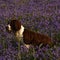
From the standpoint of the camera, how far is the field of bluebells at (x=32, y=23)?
581 cm

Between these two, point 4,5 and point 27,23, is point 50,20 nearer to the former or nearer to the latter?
point 27,23

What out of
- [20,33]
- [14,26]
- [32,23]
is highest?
[14,26]

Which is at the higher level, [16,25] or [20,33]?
[16,25]

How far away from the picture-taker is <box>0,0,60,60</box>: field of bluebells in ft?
19.1

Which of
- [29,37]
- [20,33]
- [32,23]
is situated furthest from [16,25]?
[32,23]

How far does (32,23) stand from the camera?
8875 mm

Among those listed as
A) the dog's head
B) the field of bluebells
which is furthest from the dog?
the field of bluebells

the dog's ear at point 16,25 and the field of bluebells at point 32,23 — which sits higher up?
the dog's ear at point 16,25

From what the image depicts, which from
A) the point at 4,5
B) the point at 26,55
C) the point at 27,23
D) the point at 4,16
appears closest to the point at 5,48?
the point at 26,55

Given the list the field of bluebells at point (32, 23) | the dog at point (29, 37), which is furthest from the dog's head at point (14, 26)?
the field of bluebells at point (32, 23)

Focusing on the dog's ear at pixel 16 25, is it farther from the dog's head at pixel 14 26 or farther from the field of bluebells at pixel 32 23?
the field of bluebells at pixel 32 23

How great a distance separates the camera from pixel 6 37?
24.6 ft

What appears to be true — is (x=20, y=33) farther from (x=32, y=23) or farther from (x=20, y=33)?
(x=32, y=23)

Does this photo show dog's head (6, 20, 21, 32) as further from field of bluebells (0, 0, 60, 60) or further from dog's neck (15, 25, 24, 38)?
field of bluebells (0, 0, 60, 60)
